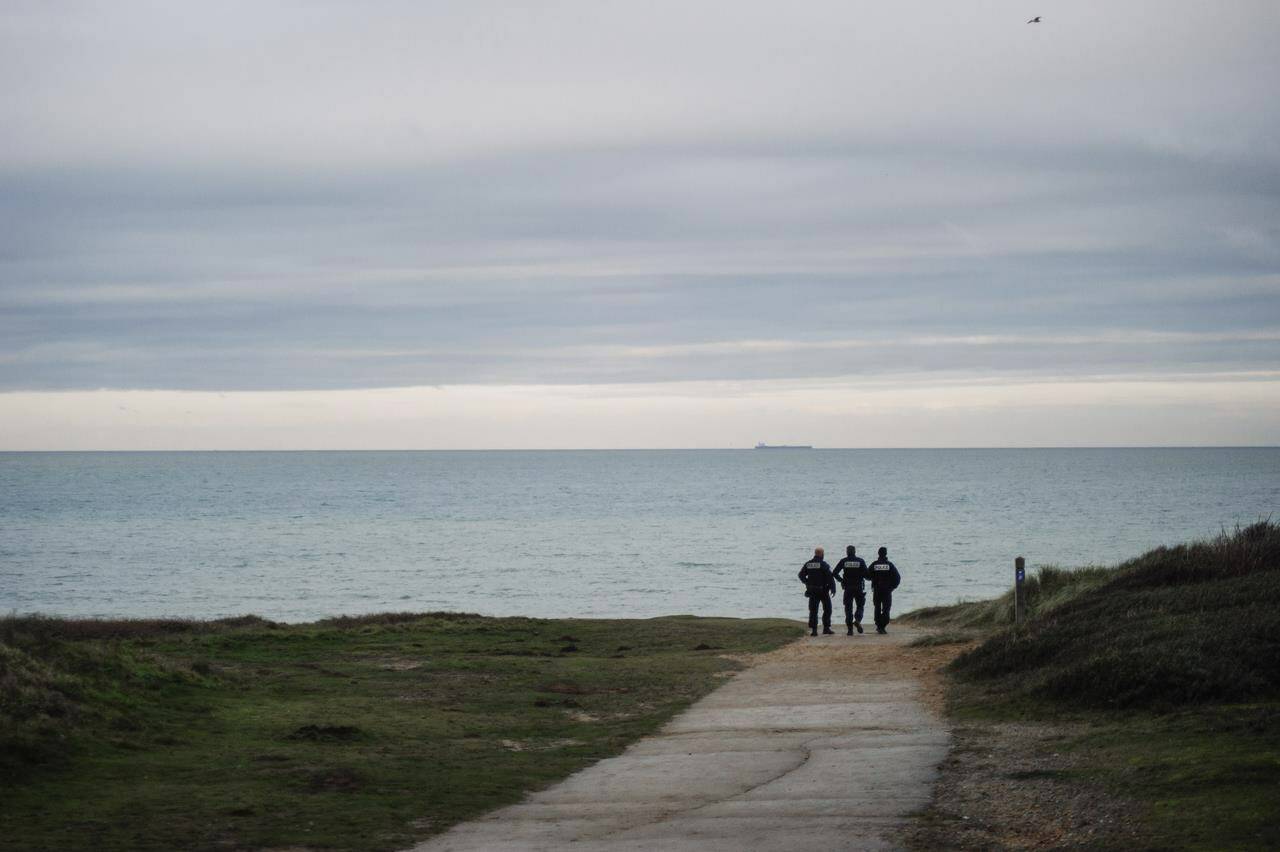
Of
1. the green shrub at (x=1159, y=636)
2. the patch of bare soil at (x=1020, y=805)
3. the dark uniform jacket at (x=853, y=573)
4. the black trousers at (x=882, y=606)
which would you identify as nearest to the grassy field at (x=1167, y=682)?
the green shrub at (x=1159, y=636)

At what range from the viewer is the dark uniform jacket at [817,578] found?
27.3m

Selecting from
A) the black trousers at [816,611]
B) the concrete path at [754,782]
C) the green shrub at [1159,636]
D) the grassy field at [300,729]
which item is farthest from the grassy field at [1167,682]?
the grassy field at [300,729]

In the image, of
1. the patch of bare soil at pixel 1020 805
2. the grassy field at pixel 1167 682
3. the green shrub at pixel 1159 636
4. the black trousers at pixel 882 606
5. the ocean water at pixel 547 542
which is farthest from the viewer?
the ocean water at pixel 547 542

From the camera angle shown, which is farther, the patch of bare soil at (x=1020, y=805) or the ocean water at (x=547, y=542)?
the ocean water at (x=547, y=542)

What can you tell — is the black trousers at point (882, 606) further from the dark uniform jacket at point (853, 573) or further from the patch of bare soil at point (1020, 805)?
the patch of bare soil at point (1020, 805)

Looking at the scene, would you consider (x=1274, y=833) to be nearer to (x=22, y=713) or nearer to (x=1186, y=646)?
(x=1186, y=646)

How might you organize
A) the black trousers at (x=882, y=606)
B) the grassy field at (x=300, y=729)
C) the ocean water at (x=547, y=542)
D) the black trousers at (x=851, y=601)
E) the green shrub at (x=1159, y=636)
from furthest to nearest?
1. the ocean water at (x=547, y=542)
2. the black trousers at (x=851, y=601)
3. the black trousers at (x=882, y=606)
4. the green shrub at (x=1159, y=636)
5. the grassy field at (x=300, y=729)

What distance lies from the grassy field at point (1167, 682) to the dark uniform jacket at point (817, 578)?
298cm

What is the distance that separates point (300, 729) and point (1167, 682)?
10812 mm

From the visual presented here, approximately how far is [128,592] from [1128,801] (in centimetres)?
5263

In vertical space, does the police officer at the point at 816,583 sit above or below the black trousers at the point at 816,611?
above

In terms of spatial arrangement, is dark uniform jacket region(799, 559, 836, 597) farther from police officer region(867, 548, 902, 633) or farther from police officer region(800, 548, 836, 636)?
police officer region(867, 548, 902, 633)

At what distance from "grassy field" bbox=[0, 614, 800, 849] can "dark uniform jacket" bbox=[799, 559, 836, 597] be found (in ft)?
7.67

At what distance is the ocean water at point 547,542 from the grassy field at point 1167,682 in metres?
24.4
